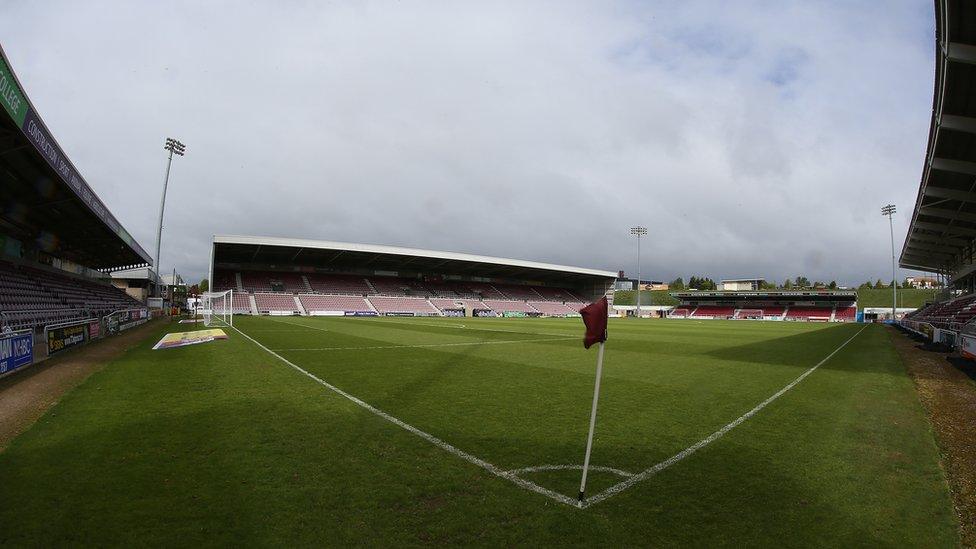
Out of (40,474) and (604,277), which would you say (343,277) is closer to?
(604,277)

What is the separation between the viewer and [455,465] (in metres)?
5.11

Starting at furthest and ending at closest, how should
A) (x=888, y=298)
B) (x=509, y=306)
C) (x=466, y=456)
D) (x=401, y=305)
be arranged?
(x=888, y=298), (x=509, y=306), (x=401, y=305), (x=466, y=456)

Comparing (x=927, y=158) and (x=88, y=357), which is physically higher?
(x=927, y=158)

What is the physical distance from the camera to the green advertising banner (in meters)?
11.2

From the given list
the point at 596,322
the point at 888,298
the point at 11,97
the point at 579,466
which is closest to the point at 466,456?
the point at 579,466

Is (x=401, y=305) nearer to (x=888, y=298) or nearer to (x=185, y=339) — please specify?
(x=185, y=339)

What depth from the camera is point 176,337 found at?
17828mm

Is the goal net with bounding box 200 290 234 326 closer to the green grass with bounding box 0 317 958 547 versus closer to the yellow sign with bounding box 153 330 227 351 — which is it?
the yellow sign with bounding box 153 330 227 351

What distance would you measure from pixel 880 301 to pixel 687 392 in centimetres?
9390

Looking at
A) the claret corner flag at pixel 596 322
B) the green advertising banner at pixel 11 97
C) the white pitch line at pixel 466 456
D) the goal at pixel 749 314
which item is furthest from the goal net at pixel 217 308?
the goal at pixel 749 314

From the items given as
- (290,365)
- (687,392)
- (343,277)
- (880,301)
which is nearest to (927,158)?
(687,392)

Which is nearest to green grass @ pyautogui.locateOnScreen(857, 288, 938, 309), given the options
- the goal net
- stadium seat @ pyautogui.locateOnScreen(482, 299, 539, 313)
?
stadium seat @ pyautogui.locateOnScreen(482, 299, 539, 313)

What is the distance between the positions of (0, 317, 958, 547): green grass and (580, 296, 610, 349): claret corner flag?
4.97ft

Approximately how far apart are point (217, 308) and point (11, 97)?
47.1 m
